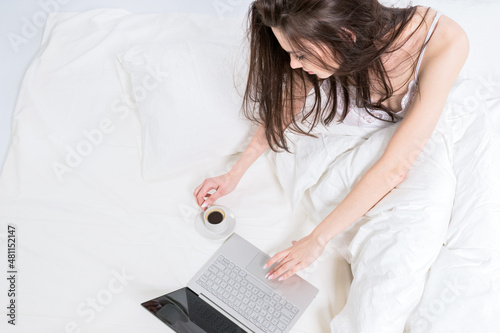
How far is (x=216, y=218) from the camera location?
113cm

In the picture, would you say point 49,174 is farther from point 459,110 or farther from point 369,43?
point 459,110

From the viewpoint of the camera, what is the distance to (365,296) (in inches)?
37.2

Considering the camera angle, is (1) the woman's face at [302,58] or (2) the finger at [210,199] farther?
(2) the finger at [210,199]

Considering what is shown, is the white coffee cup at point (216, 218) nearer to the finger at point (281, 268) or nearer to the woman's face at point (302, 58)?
the finger at point (281, 268)

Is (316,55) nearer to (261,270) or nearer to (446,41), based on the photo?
(446,41)

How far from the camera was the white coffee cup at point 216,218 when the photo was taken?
3.65ft

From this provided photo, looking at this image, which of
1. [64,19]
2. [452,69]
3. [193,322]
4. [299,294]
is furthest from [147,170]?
[452,69]

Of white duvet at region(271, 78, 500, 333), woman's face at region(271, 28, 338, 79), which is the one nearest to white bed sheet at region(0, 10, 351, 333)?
white duvet at region(271, 78, 500, 333)

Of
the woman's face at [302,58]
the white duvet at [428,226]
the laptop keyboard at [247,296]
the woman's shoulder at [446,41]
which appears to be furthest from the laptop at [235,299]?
the woman's shoulder at [446,41]

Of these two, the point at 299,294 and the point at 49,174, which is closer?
the point at 299,294

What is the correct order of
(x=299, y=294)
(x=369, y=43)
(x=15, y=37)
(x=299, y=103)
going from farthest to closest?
(x=15, y=37), (x=299, y=103), (x=299, y=294), (x=369, y=43)

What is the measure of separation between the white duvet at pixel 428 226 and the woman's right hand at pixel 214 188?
7.4 inches

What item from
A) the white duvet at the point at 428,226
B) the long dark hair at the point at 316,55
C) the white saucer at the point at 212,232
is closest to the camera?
the long dark hair at the point at 316,55

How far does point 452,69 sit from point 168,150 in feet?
2.52
